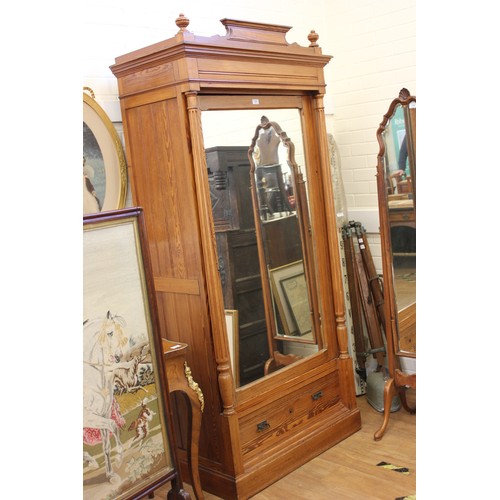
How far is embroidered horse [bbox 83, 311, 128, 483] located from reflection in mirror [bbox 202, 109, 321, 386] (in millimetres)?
885

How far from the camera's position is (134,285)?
2.13 meters

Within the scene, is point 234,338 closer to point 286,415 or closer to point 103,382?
point 286,415

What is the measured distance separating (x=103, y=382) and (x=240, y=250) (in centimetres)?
113

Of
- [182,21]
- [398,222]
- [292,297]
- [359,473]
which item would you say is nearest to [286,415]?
[359,473]

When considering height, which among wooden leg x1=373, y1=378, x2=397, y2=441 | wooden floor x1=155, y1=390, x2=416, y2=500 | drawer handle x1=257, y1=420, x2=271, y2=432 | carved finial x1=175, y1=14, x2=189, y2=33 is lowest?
wooden floor x1=155, y1=390, x2=416, y2=500

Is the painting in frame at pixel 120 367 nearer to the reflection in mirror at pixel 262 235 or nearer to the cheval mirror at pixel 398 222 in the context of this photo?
the reflection in mirror at pixel 262 235

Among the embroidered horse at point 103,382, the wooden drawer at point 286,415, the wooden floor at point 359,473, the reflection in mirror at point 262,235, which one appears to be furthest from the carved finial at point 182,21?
the wooden floor at point 359,473

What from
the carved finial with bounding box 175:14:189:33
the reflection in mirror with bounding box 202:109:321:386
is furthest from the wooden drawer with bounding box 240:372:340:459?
the carved finial with bounding box 175:14:189:33

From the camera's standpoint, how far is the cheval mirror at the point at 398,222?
10.5 ft

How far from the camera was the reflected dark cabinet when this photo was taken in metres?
2.86

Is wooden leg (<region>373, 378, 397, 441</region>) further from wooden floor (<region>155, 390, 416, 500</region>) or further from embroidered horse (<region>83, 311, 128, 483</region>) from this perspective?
embroidered horse (<region>83, 311, 128, 483</region>)

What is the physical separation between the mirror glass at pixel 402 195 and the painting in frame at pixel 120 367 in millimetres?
1552
